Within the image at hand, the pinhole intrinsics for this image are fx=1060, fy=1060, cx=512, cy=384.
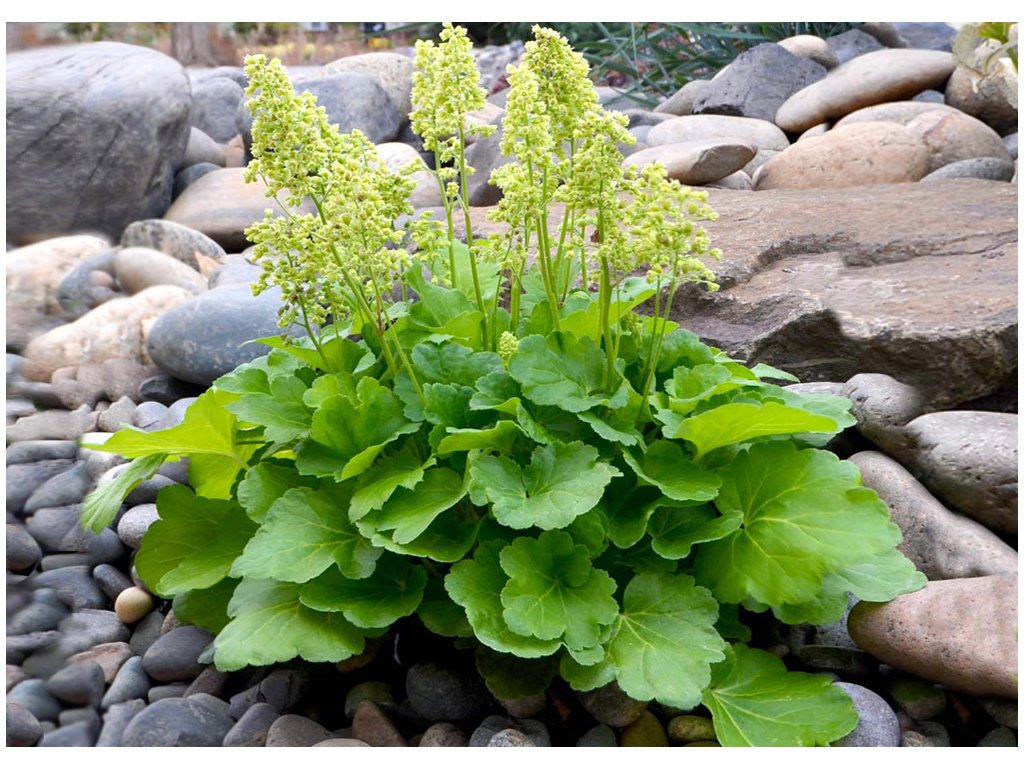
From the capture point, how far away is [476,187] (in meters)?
4.73

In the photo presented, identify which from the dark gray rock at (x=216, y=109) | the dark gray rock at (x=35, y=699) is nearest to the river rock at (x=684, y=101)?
the dark gray rock at (x=216, y=109)

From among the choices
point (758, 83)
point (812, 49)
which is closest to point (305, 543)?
point (758, 83)

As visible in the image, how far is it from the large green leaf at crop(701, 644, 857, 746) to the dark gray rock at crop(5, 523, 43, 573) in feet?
4.28

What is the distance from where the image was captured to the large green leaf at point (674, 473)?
1.57 metres

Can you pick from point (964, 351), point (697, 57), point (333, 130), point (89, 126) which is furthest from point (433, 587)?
point (697, 57)

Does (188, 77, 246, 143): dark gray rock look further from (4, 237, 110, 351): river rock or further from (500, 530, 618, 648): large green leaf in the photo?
(500, 530, 618, 648): large green leaf

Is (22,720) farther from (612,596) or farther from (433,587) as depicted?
(612,596)

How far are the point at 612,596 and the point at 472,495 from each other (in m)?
0.31

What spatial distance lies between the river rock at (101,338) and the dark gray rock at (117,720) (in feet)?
5.67

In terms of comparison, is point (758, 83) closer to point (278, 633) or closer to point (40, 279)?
point (40, 279)

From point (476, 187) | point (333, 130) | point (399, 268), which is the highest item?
point (333, 130)

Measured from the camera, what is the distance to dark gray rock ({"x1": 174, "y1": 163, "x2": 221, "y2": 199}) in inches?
200

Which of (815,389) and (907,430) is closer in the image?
(907,430)

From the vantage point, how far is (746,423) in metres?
1.61
